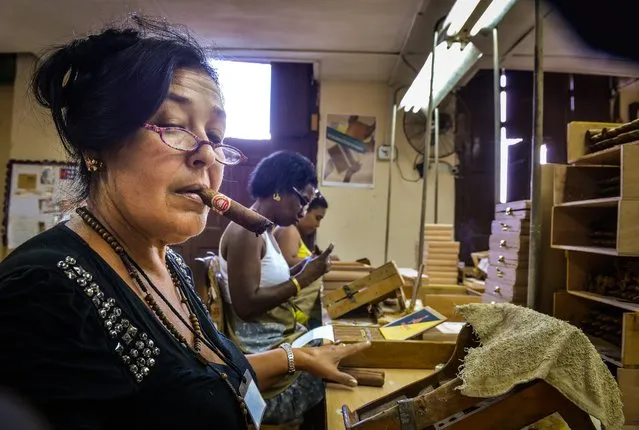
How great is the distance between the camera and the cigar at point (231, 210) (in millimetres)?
928

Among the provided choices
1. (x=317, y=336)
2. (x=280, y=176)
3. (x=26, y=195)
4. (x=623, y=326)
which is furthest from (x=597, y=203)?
(x=26, y=195)

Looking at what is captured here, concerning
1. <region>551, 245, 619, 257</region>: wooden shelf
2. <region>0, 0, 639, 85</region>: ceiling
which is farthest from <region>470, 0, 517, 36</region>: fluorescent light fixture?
<region>0, 0, 639, 85</region>: ceiling

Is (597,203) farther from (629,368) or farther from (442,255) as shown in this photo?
(442,255)

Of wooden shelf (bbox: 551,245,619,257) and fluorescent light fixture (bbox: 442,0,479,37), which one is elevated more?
fluorescent light fixture (bbox: 442,0,479,37)

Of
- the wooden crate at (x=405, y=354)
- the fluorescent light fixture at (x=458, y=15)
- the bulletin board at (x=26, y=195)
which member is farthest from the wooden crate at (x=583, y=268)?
the bulletin board at (x=26, y=195)

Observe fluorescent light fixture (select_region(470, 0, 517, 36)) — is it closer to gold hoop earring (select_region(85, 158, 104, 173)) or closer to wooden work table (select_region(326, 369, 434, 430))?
wooden work table (select_region(326, 369, 434, 430))

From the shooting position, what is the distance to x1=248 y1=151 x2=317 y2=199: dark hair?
259 cm

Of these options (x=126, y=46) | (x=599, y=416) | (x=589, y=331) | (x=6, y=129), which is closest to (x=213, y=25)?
(x=6, y=129)

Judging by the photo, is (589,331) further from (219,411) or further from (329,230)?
(329,230)

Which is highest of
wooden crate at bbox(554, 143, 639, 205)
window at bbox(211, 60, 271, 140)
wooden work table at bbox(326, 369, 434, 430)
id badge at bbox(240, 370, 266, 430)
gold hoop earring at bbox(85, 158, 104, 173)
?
window at bbox(211, 60, 271, 140)

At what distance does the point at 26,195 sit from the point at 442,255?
4843 mm

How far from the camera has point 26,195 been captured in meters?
5.31

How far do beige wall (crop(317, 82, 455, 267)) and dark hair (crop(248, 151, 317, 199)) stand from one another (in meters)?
2.61

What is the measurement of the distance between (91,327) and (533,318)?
2.82 ft
